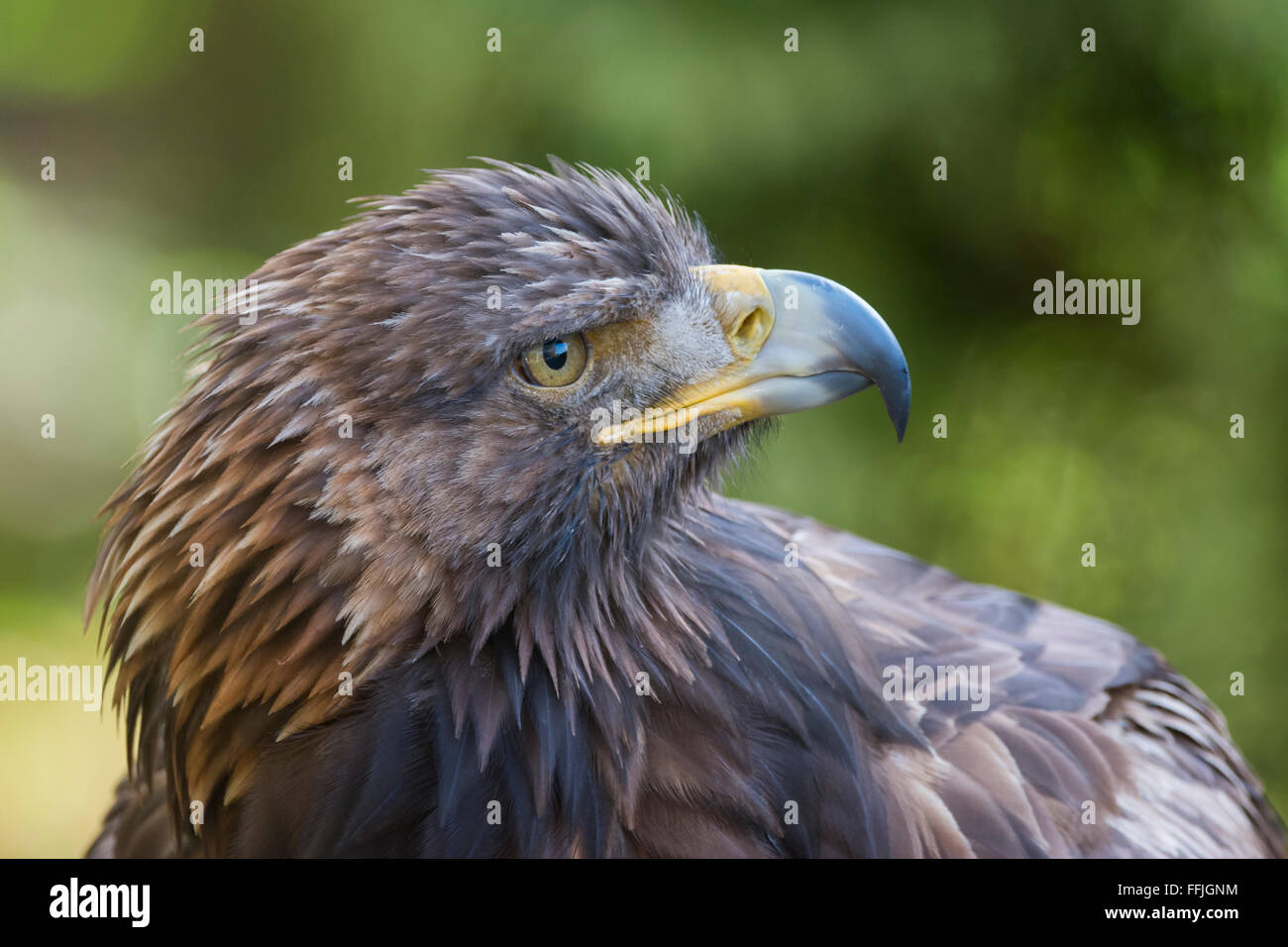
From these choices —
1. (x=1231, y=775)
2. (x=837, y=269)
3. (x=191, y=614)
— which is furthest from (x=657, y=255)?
(x=837, y=269)

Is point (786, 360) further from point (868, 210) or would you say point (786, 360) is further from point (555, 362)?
point (868, 210)

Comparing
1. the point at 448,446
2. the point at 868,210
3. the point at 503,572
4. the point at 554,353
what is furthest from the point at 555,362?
the point at 868,210

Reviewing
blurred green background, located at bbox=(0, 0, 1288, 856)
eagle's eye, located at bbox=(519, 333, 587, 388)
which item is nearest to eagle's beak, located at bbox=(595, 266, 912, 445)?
eagle's eye, located at bbox=(519, 333, 587, 388)

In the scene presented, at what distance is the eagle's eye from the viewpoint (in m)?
1.89

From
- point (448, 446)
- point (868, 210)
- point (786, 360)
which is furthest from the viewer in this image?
point (868, 210)

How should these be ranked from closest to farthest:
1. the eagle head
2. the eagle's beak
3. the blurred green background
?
1. the eagle head
2. the eagle's beak
3. the blurred green background

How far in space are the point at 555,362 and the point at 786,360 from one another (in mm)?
406

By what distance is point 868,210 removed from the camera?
4301mm

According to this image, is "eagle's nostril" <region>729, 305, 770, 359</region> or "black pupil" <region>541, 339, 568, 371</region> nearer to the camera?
"black pupil" <region>541, 339, 568, 371</region>

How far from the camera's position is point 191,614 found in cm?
194

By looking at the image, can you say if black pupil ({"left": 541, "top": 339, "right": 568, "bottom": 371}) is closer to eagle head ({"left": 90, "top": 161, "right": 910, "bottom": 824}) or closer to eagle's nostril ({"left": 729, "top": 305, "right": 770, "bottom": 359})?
eagle head ({"left": 90, "top": 161, "right": 910, "bottom": 824})

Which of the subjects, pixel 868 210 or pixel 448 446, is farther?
pixel 868 210

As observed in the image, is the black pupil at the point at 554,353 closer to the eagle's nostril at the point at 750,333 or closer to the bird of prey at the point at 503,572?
the bird of prey at the point at 503,572

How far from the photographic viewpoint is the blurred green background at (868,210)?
157 inches
